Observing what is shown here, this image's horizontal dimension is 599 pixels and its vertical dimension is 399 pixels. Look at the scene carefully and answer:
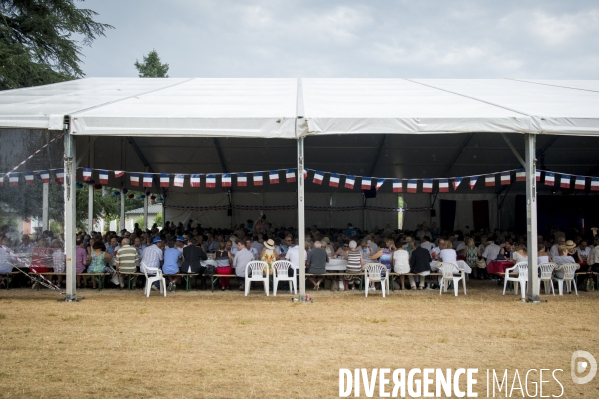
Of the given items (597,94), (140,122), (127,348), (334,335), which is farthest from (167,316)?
(597,94)

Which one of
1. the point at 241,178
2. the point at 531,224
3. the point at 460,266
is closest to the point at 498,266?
the point at 460,266

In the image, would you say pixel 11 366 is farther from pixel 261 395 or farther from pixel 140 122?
pixel 140 122

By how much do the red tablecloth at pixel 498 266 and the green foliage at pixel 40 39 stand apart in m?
15.9

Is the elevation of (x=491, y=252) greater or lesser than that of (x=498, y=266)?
greater

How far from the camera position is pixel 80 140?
12977 millimetres

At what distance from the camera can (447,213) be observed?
19438 mm

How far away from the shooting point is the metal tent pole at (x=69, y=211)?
31.1ft

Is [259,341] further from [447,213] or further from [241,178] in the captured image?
[447,213]

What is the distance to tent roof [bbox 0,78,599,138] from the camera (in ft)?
31.1

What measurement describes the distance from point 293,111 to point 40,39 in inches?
590

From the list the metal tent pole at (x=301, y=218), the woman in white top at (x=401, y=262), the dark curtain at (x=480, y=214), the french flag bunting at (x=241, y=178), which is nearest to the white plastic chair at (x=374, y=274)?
the woman in white top at (x=401, y=262)

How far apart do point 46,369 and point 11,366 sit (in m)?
0.39

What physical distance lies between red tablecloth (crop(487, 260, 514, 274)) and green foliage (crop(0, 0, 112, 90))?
52.1ft

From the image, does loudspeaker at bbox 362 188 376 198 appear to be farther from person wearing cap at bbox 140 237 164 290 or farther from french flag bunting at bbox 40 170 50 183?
french flag bunting at bbox 40 170 50 183
